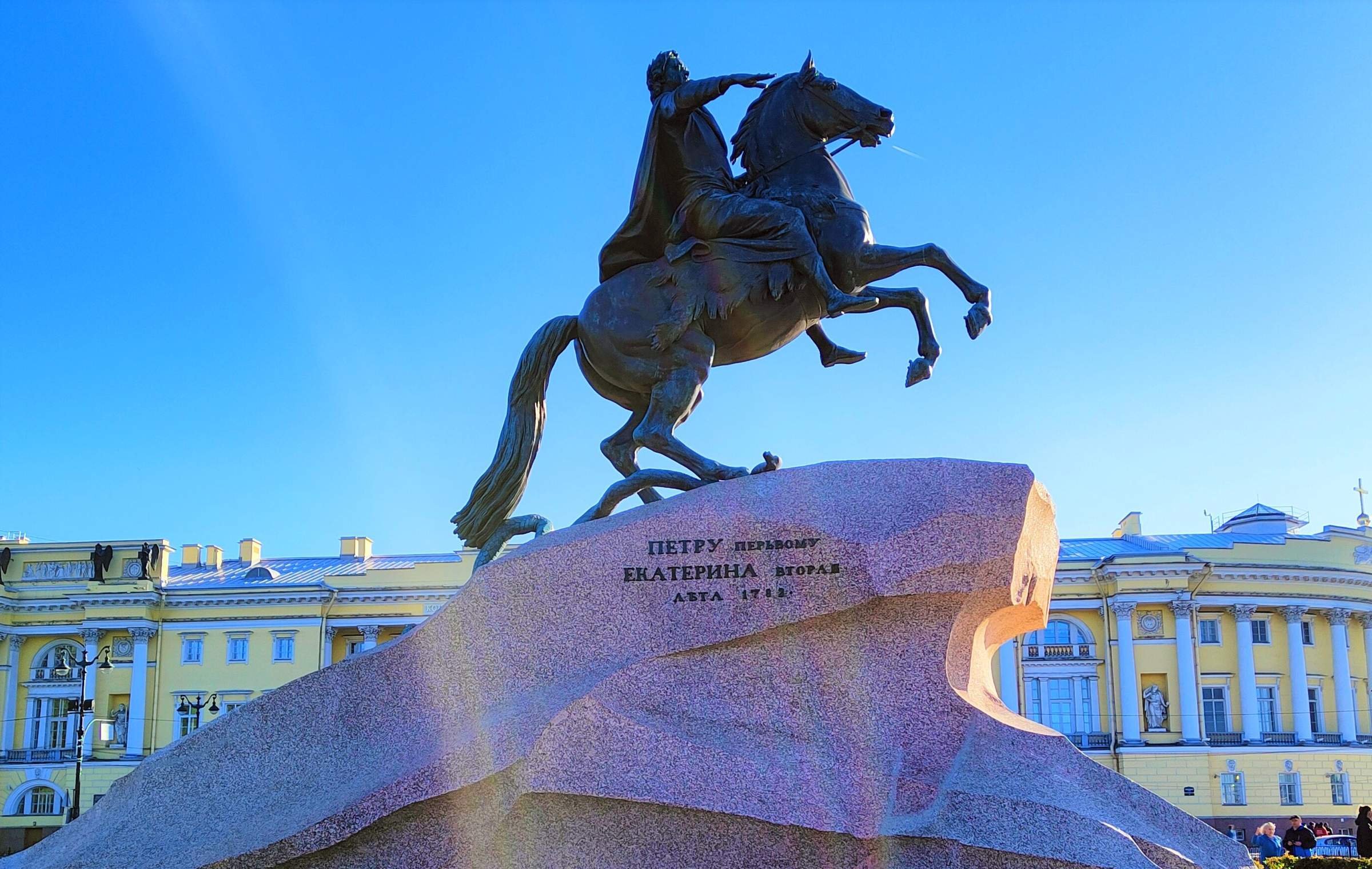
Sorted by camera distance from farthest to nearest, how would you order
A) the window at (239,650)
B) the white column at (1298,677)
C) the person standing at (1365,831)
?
the window at (239,650) → the white column at (1298,677) → the person standing at (1365,831)

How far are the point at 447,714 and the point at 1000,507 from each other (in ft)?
8.73

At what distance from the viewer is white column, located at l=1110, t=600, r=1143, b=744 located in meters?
52.7

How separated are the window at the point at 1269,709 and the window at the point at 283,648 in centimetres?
3711

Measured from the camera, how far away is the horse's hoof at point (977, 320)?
7406mm

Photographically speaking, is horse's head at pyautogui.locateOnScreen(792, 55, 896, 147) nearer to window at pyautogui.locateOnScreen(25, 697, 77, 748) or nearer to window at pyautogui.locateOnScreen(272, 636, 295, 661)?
window at pyautogui.locateOnScreen(272, 636, 295, 661)

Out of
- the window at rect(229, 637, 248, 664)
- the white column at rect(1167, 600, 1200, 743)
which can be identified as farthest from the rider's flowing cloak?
the window at rect(229, 637, 248, 664)

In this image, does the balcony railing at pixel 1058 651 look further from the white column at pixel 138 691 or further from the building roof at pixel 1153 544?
the white column at pixel 138 691

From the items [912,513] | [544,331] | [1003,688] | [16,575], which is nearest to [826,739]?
[912,513]

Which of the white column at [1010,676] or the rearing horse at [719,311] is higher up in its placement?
the white column at [1010,676]

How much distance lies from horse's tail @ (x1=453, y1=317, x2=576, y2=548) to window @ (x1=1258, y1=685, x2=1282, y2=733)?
2004 inches

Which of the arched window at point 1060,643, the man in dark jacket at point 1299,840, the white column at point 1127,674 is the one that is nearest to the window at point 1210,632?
the white column at point 1127,674

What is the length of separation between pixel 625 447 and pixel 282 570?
54134 millimetres

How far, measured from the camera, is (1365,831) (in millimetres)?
14008

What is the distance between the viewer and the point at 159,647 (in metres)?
54.3
